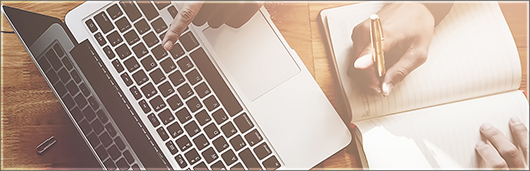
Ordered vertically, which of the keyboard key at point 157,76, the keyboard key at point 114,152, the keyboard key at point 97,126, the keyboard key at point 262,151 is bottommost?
the keyboard key at point 262,151

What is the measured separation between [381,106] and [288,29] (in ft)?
0.63

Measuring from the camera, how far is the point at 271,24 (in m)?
0.48

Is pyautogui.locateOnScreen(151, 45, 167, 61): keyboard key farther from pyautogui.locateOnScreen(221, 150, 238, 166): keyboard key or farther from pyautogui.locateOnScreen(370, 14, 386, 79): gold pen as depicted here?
pyautogui.locateOnScreen(370, 14, 386, 79): gold pen

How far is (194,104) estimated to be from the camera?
469 millimetres

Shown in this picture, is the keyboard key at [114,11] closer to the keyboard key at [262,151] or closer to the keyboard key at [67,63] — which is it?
the keyboard key at [67,63]

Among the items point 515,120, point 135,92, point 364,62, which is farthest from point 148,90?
point 515,120

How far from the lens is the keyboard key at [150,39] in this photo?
47 centimetres

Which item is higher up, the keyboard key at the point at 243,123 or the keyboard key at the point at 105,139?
the keyboard key at the point at 105,139

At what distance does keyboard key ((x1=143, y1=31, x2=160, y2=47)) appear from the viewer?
47 cm

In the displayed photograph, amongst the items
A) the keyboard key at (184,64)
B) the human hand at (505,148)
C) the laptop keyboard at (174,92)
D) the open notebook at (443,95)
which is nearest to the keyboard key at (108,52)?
the laptop keyboard at (174,92)

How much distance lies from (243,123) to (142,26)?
0.21 metres

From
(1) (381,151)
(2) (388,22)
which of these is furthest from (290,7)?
(1) (381,151)

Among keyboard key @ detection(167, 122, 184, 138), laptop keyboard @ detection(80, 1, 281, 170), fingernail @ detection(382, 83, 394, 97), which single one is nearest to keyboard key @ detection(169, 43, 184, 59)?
laptop keyboard @ detection(80, 1, 281, 170)

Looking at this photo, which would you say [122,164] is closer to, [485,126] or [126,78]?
[126,78]
